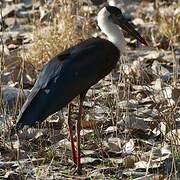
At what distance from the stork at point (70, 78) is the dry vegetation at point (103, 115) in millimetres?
239

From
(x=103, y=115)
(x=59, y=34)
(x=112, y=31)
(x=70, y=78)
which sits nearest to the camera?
(x=70, y=78)

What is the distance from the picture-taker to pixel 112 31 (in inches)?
226

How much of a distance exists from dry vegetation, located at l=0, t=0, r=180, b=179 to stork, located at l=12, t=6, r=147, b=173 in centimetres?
24

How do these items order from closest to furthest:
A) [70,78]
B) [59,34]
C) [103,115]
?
1. [70,78]
2. [103,115]
3. [59,34]

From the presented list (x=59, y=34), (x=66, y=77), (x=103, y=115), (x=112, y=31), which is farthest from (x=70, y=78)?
(x=59, y=34)

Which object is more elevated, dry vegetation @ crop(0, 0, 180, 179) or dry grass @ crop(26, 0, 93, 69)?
dry grass @ crop(26, 0, 93, 69)

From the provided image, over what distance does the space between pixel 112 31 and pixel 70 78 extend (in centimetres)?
72

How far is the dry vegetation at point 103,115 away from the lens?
16.7 ft

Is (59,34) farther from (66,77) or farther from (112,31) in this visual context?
(66,77)

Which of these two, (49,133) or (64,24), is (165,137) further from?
(64,24)

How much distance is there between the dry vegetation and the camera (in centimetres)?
509

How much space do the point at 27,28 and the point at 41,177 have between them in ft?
15.3

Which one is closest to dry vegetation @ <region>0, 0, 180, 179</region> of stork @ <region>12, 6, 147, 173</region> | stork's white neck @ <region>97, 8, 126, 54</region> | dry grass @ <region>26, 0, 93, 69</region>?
dry grass @ <region>26, 0, 93, 69</region>

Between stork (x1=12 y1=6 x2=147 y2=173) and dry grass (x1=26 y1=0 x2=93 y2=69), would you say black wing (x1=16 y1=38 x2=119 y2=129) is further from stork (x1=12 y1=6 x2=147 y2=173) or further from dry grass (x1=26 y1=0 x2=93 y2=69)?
dry grass (x1=26 y1=0 x2=93 y2=69)
